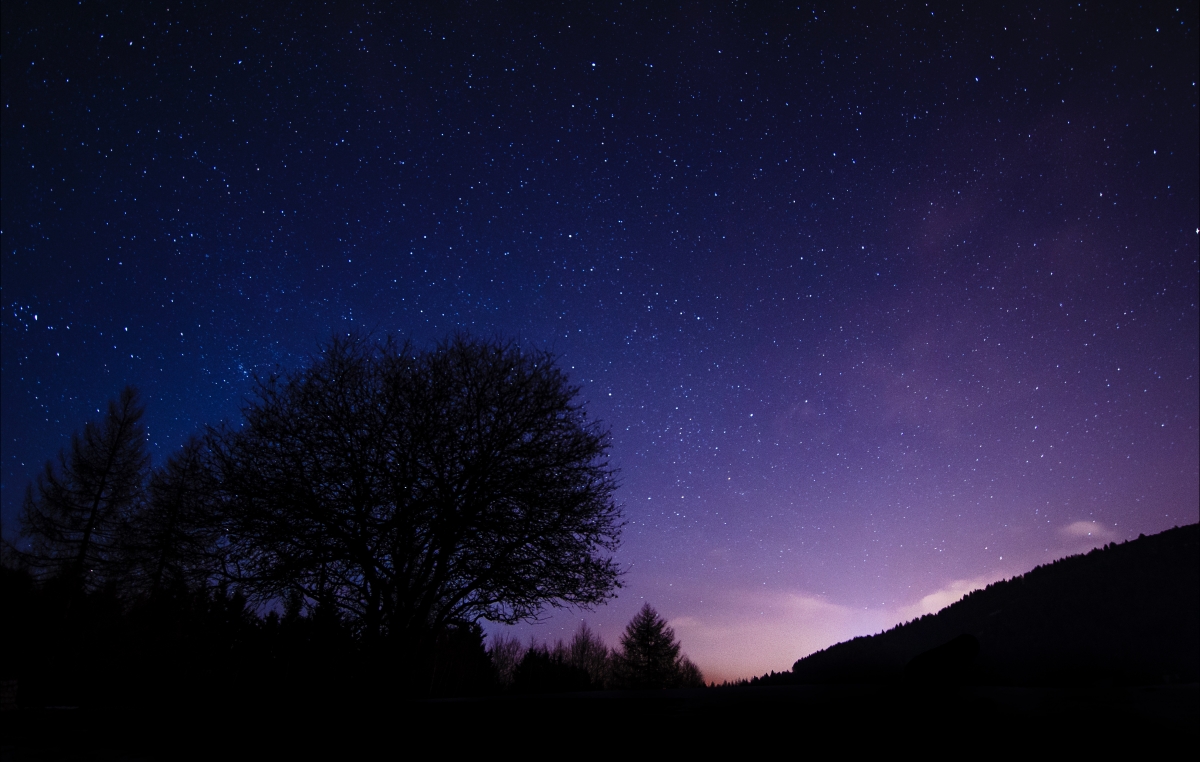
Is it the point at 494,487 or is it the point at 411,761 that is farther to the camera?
the point at 494,487

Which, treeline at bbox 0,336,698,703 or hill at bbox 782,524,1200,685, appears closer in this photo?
treeline at bbox 0,336,698,703

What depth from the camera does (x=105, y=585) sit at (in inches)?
1151

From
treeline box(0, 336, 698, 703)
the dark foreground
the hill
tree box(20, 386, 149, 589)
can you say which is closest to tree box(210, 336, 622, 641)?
treeline box(0, 336, 698, 703)

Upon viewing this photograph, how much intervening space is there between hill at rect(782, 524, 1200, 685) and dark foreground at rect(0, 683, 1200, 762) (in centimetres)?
8283

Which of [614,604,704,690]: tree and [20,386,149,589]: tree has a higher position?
[20,386,149,589]: tree

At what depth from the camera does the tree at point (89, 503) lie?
29.7m

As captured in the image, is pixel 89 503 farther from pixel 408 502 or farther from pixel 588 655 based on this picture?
pixel 588 655

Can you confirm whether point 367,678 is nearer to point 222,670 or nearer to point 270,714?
point 270,714

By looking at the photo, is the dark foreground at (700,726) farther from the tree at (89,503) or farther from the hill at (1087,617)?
the hill at (1087,617)

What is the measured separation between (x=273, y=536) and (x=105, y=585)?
26.2 m

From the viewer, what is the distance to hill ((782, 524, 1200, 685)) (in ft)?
265

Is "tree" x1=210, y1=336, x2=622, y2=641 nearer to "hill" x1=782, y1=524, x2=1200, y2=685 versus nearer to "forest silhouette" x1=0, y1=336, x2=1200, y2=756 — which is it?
"forest silhouette" x1=0, y1=336, x2=1200, y2=756

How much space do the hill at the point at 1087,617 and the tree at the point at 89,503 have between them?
249ft

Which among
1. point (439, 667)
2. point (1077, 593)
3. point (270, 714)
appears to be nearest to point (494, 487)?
point (270, 714)
